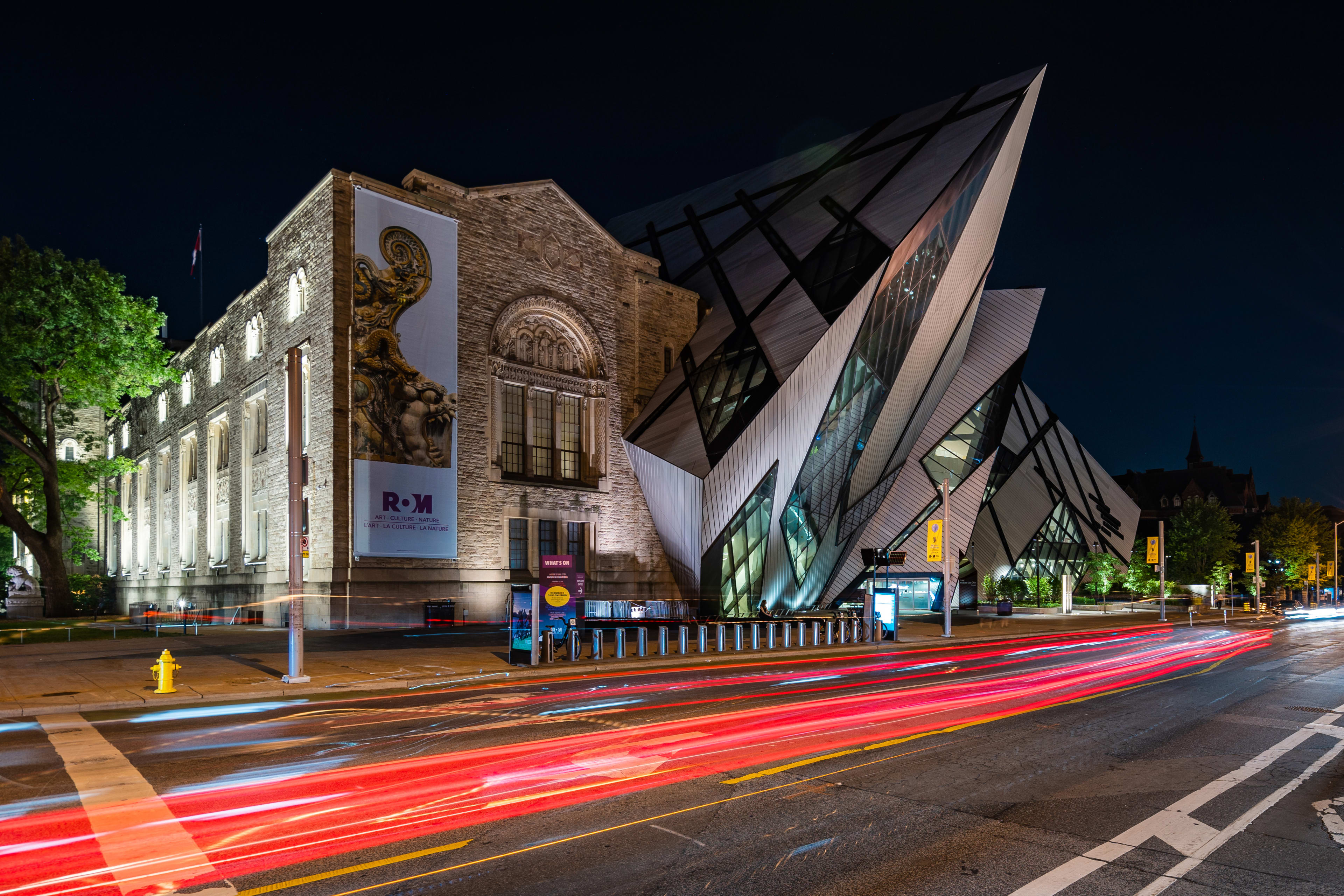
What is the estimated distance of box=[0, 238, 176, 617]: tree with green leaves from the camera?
34.0 meters

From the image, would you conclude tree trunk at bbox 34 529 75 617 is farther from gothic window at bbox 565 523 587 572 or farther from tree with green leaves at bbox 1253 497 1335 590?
tree with green leaves at bbox 1253 497 1335 590

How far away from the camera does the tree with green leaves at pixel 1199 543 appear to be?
72562mm

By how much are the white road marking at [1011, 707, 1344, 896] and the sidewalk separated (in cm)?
1289

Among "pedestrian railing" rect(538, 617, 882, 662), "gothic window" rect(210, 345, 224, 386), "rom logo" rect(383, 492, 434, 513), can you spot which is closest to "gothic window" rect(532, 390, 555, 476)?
"rom logo" rect(383, 492, 434, 513)

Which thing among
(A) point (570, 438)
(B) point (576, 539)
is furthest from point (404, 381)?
(B) point (576, 539)

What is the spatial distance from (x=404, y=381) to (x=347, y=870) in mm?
29786

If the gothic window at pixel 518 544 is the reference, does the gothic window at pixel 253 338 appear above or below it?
above

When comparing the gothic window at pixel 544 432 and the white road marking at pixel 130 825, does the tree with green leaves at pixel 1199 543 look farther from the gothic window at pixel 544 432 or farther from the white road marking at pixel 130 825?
the white road marking at pixel 130 825

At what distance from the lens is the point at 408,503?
3344cm

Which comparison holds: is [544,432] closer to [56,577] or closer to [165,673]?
[56,577]

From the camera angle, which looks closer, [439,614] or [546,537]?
[439,614]

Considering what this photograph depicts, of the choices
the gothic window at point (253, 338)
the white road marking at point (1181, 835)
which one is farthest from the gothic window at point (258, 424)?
the white road marking at point (1181, 835)

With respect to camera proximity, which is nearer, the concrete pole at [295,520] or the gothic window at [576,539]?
the concrete pole at [295,520]

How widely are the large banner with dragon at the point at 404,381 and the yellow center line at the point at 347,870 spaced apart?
2742 cm
